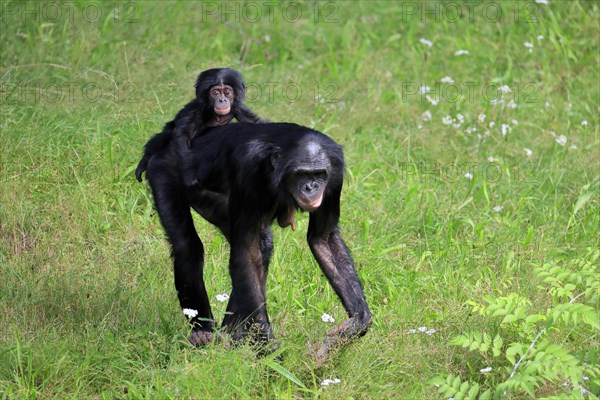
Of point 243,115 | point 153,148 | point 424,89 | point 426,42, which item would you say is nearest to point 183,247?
point 153,148

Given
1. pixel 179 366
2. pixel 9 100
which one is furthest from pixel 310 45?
pixel 179 366

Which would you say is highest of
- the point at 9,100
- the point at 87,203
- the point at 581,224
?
the point at 9,100

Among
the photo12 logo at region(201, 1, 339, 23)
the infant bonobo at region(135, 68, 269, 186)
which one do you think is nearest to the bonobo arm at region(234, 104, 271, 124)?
the infant bonobo at region(135, 68, 269, 186)

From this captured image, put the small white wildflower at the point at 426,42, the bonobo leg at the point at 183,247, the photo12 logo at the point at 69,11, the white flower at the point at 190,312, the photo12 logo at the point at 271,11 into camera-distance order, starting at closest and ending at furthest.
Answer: the white flower at the point at 190,312 → the bonobo leg at the point at 183,247 → the photo12 logo at the point at 69,11 → the small white wildflower at the point at 426,42 → the photo12 logo at the point at 271,11

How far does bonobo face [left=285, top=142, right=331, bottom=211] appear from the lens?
5.02 meters

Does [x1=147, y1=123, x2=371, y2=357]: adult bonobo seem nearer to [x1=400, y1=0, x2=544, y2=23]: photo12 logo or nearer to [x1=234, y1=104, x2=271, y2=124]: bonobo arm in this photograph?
[x1=234, y1=104, x2=271, y2=124]: bonobo arm

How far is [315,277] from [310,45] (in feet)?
15.4

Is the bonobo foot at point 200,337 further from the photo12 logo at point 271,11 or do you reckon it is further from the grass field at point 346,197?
the photo12 logo at point 271,11

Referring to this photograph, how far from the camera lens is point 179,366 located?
16.2 feet

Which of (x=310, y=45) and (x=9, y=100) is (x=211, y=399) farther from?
(x=310, y=45)

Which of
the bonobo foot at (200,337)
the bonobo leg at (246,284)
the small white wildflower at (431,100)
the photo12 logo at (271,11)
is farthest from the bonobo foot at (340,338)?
the photo12 logo at (271,11)

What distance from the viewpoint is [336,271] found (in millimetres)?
5344

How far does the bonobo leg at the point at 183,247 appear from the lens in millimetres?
5586

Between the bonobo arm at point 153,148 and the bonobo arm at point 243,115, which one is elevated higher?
the bonobo arm at point 243,115
